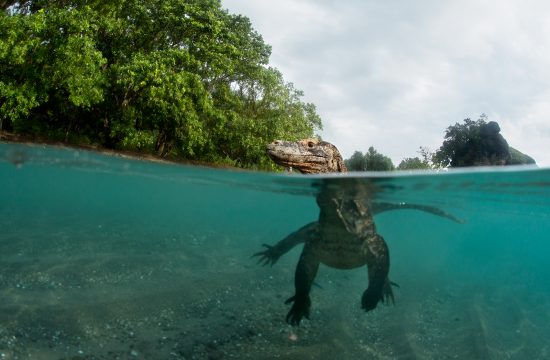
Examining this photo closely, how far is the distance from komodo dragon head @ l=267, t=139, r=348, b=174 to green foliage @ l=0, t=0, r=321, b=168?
51.6 feet

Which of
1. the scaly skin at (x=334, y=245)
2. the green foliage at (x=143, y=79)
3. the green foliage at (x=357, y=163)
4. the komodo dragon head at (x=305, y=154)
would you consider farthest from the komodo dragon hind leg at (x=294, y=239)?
the green foliage at (x=143, y=79)

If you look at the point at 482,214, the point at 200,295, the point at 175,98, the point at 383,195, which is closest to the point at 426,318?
the point at 383,195

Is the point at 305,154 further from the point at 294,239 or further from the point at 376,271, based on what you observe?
the point at 376,271

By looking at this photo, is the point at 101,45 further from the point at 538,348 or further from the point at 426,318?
the point at 538,348

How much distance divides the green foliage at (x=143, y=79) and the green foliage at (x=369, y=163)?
1294 cm

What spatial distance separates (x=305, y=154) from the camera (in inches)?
317

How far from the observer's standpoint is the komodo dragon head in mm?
7902

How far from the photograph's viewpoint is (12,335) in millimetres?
7242

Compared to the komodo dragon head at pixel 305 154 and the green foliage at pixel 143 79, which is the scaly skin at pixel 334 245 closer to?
the komodo dragon head at pixel 305 154

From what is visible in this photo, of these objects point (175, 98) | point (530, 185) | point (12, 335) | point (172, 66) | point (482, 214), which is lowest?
point (12, 335)

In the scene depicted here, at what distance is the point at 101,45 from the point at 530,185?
24016mm

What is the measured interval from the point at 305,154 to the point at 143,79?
684 inches

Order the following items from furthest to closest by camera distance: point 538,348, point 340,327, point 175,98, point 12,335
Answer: point 175,98, point 538,348, point 340,327, point 12,335

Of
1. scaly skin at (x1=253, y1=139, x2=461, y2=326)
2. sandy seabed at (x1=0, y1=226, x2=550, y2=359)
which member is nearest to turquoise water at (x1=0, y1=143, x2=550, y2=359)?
sandy seabed at (x1=0, y1=226, x2=550, y2=359)
